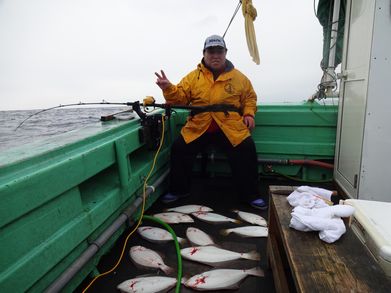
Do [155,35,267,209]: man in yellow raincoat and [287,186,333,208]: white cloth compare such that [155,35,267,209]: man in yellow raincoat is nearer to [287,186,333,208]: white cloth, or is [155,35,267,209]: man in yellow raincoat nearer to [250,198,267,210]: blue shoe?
[250,198,267,210]: blue shoe

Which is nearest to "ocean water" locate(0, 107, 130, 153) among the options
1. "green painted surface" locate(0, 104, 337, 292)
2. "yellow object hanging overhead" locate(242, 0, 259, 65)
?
"green painted surface" locate(0, 104, 337, 292)

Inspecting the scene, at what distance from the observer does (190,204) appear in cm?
340

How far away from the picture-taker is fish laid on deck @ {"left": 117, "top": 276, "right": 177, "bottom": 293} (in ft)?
6.34

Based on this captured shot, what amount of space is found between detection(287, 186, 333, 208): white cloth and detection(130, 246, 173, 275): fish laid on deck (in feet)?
3.56

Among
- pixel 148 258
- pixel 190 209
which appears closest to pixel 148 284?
pixel 148 258

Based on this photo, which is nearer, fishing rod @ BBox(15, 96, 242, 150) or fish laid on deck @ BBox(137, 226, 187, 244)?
fish laid on deck @ BBox(137, 226, 187, 244)

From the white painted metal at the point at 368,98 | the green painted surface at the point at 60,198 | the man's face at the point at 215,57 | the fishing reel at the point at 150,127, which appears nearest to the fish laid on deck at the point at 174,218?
the green painted surface at the point at 60,198

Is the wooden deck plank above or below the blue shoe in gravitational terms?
above

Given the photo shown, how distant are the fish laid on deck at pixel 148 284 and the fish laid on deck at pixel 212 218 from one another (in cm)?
96

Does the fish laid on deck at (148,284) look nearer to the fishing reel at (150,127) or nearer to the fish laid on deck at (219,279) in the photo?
the fish laid on deck at (219,279)

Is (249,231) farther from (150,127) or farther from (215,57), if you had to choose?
(215,57)

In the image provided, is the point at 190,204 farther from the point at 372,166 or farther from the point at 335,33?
the point at 335,33

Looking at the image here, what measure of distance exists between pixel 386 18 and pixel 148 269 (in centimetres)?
284

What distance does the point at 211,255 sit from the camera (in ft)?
7.45
